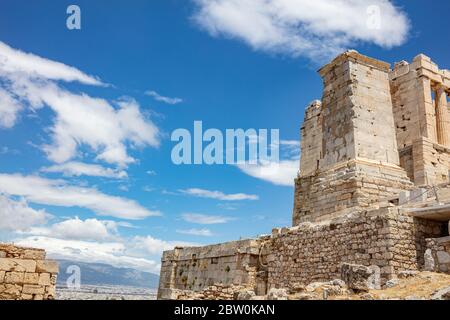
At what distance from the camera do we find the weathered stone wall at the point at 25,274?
371 inches

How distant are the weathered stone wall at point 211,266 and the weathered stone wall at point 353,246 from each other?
4.89 feet

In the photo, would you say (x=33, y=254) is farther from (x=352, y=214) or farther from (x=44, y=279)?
(x=352, y=214)

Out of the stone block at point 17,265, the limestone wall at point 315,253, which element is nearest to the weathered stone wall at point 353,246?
the limestone wall at point 315,253

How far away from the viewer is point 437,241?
9.84m

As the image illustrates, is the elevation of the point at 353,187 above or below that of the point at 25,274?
above

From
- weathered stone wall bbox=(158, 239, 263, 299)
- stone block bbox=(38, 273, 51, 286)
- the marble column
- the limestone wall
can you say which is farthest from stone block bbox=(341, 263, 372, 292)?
the marble column

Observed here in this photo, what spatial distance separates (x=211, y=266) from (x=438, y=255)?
10.1m

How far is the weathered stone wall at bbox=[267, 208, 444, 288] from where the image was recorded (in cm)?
1005

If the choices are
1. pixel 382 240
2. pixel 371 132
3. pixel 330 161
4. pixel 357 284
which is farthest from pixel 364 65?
pixel 357 284

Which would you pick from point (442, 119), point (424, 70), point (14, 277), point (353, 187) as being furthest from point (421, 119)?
point (14, 277)

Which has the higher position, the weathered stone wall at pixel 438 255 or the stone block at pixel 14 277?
the weathered stone wall at pixel 438 255

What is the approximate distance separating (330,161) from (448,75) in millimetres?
16108

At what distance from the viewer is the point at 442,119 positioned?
25109 millimetres

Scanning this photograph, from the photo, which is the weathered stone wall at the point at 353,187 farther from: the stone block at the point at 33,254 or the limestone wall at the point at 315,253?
the stone block at the point at 33,254
